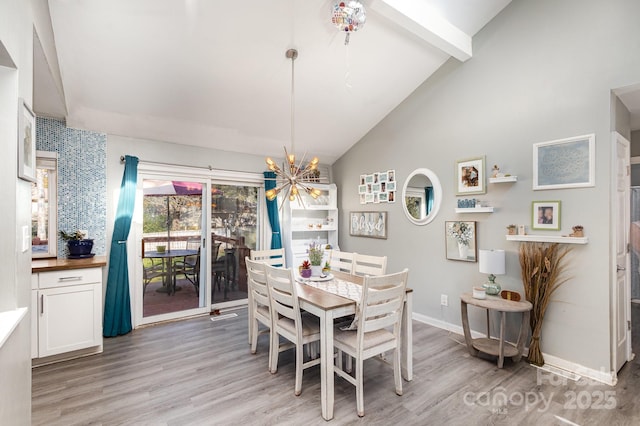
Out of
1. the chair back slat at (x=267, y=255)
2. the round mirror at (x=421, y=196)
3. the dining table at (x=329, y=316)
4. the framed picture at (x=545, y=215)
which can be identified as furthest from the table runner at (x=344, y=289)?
the framed picture at (x=545, y=215)

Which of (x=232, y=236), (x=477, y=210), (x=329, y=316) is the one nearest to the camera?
(x=329, y=316)

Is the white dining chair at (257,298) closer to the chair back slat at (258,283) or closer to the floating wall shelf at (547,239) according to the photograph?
the chair back slat at (258,283)

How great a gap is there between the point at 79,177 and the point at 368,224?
3709 millimetres

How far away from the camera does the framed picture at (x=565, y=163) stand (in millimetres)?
2703

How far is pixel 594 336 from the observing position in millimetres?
2686

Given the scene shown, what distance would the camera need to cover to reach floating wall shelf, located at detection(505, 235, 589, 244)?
2.71 m

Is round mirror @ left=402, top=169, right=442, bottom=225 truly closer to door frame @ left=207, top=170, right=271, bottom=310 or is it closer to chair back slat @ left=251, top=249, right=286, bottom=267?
chair back slat @ left=251, top=249, right=286, bottom=267

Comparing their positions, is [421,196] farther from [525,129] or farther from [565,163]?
[565,163]

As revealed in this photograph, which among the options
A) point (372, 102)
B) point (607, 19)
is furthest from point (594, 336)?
point (372, 102)

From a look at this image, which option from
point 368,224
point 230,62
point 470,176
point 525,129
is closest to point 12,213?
point 230,62

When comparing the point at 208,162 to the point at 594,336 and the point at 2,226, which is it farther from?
the point at 594,336

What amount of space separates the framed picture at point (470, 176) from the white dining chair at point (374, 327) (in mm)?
1693

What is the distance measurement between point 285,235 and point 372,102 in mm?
2316

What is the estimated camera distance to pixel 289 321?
2779 millimetres
